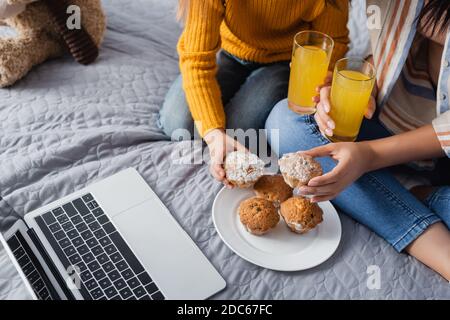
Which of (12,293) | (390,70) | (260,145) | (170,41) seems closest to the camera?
(12,293)

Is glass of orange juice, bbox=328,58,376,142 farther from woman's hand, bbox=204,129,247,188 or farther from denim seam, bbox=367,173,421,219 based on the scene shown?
woman's hand, bbox=204,129,247,188

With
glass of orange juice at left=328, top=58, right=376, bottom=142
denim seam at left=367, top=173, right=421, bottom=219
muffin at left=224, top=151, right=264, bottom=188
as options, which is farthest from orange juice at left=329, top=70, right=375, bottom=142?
muffin at left=224, top=151, right=264, bottom=188

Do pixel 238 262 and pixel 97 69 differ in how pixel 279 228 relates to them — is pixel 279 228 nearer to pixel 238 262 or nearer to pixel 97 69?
pixel 238 262

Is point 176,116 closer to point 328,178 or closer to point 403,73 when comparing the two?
point 328,178

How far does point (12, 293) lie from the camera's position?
0.90 meters

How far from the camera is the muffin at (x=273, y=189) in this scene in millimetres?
1038

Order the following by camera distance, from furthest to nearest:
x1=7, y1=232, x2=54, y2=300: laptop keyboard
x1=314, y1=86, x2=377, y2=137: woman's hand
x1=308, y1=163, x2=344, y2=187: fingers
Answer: x1=314, y1=86, x2=377, y2=137: woman's hand < x1=308, y1=163, x2=344, y2=187: fingers < x1=7, y1=232, x2=54, y2=300: laptop keyboard

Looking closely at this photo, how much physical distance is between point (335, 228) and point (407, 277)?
18 centimetres

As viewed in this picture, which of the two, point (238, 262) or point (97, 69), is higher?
point (97, 69)

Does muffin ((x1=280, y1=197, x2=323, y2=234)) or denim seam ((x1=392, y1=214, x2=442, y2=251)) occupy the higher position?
muffin ((x1=280, y1=197, x2=323, y2=234))

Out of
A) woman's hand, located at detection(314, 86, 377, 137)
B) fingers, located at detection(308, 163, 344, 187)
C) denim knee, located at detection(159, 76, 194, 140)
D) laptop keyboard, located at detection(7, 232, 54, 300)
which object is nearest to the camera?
laptop keyboard, located at detection(7, 232, 54, 300)

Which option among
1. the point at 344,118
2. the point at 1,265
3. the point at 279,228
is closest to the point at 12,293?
the point at 1,265

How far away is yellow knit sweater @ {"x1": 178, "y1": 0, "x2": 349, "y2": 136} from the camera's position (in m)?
1.14

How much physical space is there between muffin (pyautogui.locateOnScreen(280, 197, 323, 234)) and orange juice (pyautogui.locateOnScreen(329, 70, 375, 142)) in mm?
199
